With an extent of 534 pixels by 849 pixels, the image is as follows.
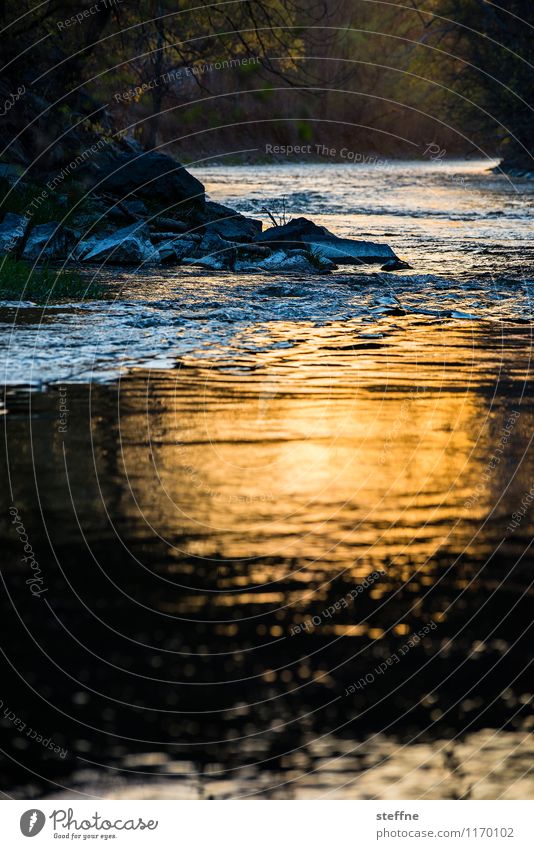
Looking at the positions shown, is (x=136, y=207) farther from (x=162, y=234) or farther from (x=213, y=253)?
(x=213, y=253)

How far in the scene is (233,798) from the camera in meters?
4.09

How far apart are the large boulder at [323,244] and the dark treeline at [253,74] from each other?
2309mm

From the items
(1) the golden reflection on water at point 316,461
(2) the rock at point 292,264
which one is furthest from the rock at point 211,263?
(1) the golden reflection on water at point 316,461

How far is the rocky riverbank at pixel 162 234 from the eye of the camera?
61.2ft

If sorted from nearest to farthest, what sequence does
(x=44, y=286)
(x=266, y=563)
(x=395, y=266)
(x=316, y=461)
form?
(x=266, y=563), (x=316, y=461), (x=44, y=286), (x=395, y=266)

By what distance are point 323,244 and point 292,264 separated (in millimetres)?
1890

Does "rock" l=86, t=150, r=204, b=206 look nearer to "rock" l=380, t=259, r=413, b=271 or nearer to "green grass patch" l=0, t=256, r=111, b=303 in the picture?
"rock" l=380, t=259, r=413, b=271

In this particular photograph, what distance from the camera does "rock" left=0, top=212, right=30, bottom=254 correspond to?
60.0 feet

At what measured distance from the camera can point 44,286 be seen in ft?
48.3

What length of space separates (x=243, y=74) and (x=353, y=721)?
67.9 metres

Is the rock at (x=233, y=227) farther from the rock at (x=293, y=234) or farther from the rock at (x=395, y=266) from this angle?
the rock at (x=395, y=266)

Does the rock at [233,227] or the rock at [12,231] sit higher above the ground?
the rock at [233,227]

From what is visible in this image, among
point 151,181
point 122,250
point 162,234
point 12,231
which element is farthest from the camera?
point 151,181

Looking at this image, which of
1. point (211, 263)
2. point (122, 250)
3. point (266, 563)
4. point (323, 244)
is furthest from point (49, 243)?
point (266, 563)
